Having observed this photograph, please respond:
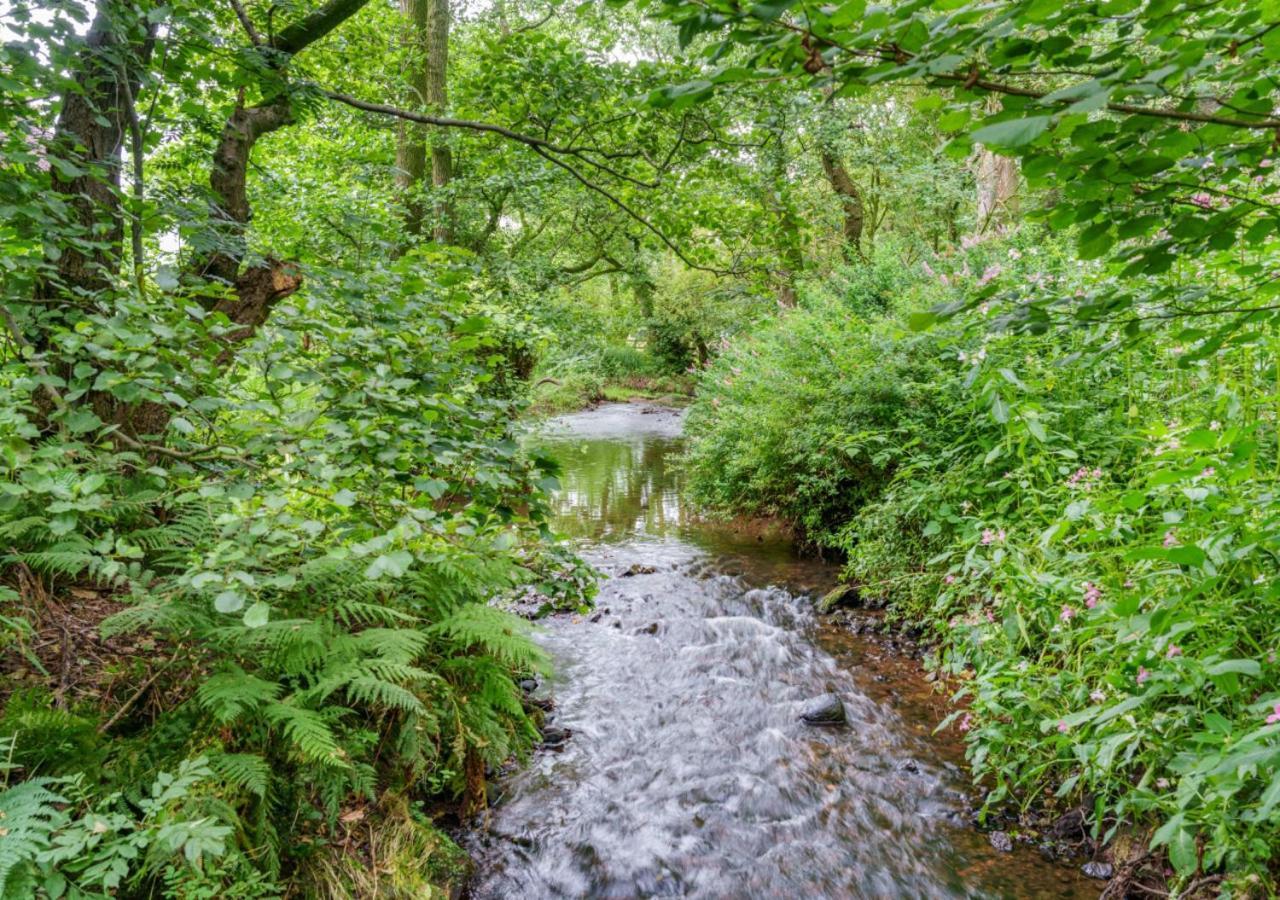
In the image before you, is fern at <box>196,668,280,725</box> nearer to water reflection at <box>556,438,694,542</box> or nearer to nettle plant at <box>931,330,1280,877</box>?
nettle plant at <box>931,330,1280,877</box>

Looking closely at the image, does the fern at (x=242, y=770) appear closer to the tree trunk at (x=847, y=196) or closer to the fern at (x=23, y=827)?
the fern at (x=23, y=827)

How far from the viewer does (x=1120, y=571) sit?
327cm

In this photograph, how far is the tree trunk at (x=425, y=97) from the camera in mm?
8336

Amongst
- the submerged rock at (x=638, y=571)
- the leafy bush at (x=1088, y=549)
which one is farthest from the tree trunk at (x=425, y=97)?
the leafy bush at (x=1088, y=549)

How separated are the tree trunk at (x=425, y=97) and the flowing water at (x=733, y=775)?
547cm

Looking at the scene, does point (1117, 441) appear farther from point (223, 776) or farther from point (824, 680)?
point (223, 776)

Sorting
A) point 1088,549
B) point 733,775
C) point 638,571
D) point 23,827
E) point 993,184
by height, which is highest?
point 993,184

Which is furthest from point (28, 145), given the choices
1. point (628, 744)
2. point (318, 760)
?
point (628, 744)

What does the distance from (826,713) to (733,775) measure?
0.89 metres

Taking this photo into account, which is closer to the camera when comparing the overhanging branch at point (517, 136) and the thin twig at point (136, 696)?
the thin twig at point (136, 696)

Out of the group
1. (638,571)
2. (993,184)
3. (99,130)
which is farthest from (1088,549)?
(993,184)

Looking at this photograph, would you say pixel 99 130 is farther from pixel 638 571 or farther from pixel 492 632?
pixel 638 571

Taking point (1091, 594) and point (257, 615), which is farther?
point (1091, 594)

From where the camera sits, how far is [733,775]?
4.07 metres
